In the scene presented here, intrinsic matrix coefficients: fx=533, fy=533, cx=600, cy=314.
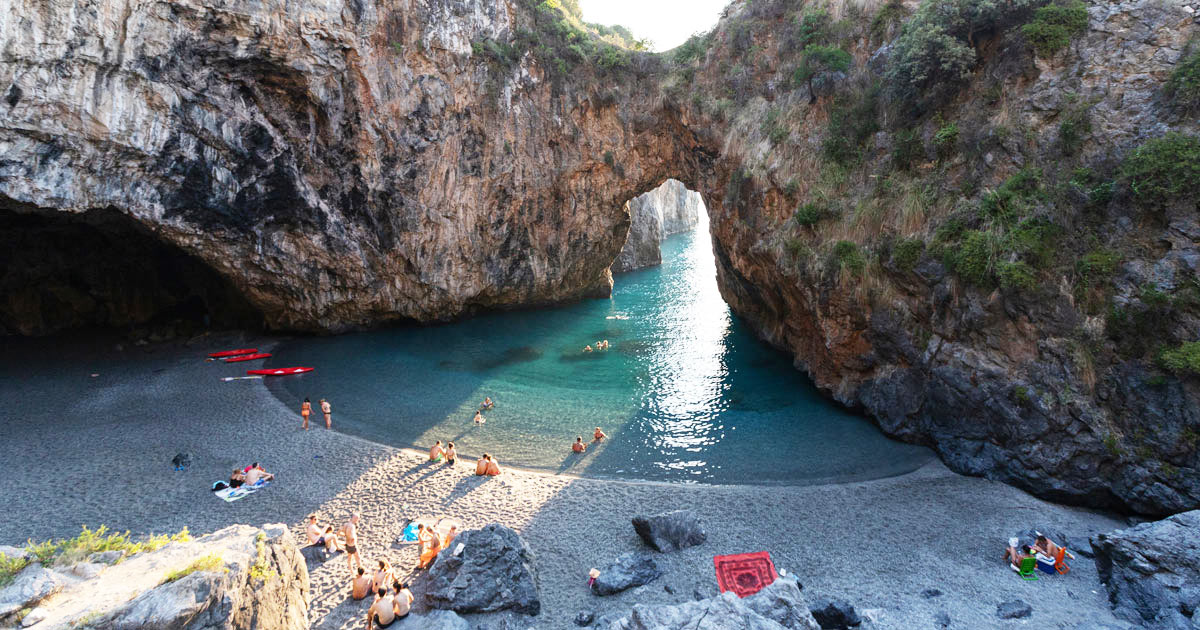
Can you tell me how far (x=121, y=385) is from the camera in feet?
65.1

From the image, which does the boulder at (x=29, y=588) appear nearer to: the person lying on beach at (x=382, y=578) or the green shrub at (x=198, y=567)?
the green shrub at (x=198, y=567)

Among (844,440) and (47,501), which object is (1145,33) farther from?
(47,501)

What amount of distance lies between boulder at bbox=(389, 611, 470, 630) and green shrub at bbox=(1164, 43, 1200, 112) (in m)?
18.6

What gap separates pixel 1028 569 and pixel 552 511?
1003 centimetres

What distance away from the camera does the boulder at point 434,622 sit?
9.16 metres

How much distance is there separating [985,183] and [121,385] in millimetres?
29533

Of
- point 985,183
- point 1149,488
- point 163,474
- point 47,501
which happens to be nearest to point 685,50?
point 985,183

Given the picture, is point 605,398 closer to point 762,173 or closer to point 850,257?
point 850,257

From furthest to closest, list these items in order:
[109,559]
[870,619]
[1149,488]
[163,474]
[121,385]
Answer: [121,385]
[163,474]
[1149,488]
[870,619]
[109,559]

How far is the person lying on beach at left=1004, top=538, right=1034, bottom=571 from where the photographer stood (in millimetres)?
10883

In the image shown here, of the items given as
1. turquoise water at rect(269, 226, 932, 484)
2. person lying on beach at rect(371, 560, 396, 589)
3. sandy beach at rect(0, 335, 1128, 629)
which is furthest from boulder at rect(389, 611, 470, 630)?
turquoise water at rect(269, 226, 932, 484)

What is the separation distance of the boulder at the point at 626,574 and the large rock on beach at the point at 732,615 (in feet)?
4.46

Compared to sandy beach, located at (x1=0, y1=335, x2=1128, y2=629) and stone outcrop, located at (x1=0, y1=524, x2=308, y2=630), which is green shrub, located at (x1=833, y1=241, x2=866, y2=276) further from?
stone outcrop, located at (x1=0, y1=524, x2=308, y2=630)

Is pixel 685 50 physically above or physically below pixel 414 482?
above
